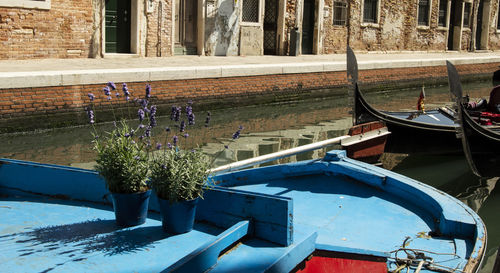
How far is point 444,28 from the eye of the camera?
2266 centimetres

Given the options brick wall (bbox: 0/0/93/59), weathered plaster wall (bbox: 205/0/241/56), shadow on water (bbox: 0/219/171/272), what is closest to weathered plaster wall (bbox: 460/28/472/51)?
weathered plaster wall (bbox: 205/0/241/56)

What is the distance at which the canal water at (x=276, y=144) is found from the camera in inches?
268

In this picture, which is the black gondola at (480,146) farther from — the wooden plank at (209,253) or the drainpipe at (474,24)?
the drainpipe at (474,24)

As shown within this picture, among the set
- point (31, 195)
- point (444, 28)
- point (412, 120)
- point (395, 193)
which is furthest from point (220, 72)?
point (444, 28)

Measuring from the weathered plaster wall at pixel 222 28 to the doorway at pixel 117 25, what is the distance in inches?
84.3

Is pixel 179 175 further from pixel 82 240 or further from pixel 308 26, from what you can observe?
pixel 308 26

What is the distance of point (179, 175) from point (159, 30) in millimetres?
11135

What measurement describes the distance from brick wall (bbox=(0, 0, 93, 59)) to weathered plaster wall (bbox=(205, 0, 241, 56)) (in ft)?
10.9

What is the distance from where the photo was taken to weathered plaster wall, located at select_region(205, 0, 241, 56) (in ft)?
47.0

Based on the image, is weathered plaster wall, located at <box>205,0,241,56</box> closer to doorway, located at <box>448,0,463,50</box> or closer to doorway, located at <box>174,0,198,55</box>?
doorway, located at <box>174,0,198,55</box>

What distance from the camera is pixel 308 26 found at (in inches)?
689

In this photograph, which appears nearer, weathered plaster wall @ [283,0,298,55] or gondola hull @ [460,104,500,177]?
gondola hull @ [460,104,500,177]

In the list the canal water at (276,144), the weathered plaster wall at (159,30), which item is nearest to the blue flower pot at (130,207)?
the canal water at (276,144)

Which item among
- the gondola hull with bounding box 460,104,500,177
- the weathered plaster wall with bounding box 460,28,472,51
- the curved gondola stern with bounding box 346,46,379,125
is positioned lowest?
the gondola hull with bounding box 460,104,500,177
